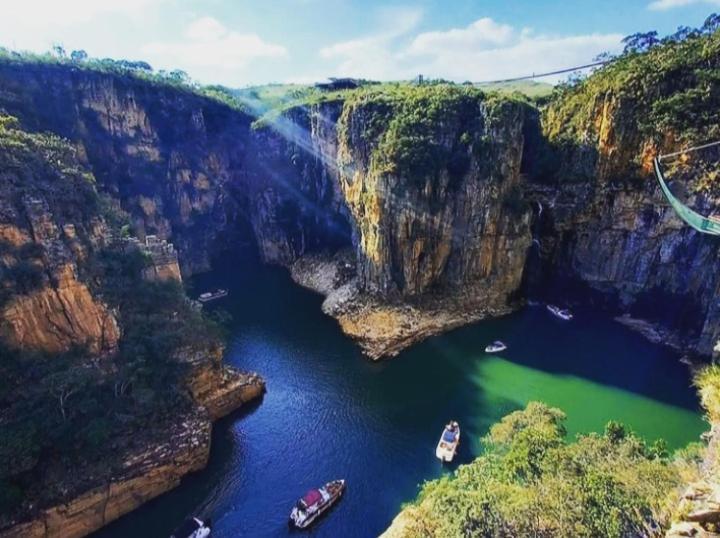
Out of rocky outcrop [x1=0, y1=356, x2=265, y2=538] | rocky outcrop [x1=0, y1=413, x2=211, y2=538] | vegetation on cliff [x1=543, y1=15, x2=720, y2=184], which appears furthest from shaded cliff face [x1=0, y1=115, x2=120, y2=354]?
vegetation on cliff [x1=543, y1=15, x2=720, y2=184]

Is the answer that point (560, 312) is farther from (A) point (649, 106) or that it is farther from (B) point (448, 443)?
(B) point (448, 443)

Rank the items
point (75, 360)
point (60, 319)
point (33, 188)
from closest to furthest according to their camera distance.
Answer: point (75, 360), point (60, 319), point (33, 188)

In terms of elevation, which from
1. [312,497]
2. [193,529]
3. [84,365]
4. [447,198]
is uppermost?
[447,198]

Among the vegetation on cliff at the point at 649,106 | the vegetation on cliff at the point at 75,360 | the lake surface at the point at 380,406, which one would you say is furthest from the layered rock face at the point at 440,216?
the vegetation on cliff at the point at 75,360

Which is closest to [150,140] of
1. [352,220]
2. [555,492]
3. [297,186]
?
[297,186]

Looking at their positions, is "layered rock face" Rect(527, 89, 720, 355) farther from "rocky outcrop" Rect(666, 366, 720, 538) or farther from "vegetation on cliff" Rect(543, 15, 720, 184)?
"rocky outcrop" Rect(666, 366, 720, 538)

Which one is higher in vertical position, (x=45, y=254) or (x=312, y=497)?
(x=45, y=254)

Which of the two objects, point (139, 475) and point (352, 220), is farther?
point (352, 220)
